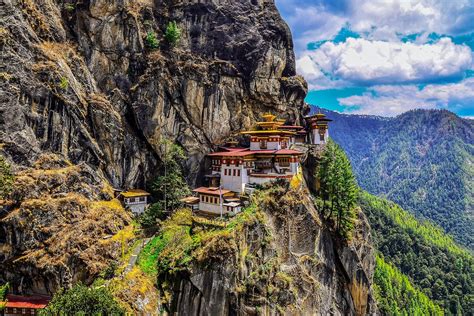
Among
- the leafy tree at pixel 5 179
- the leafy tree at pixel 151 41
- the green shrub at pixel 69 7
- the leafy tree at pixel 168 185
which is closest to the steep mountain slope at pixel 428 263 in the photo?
the leafy tree at pixel 168 185

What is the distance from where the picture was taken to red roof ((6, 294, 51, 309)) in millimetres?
35438

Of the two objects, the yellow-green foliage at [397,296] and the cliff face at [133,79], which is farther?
the yellow-green foliage at [397,296]

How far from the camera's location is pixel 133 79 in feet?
197

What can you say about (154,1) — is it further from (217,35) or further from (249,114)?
(249,114)

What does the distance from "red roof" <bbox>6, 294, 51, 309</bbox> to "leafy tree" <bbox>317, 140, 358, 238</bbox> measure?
4212 cm

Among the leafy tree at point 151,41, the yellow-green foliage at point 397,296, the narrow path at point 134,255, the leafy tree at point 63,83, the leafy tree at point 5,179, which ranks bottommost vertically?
the yellow-green foliage at point 397,296

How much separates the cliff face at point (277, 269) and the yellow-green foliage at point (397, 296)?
136ft

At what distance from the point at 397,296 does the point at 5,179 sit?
356ft

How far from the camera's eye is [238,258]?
41.2 metres

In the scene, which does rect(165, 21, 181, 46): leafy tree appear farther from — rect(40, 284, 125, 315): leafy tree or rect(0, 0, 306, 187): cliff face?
rect(40, 284, 125, 315): leafy tree

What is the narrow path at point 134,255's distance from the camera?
41.3 metres

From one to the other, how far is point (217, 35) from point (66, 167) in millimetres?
38439

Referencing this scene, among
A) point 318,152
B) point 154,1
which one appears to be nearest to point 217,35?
point 154,1

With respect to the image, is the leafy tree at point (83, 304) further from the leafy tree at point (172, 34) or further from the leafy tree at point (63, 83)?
the leafy tree at point (172, 34)
